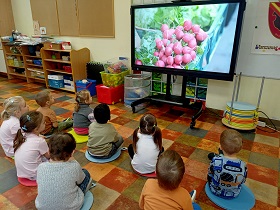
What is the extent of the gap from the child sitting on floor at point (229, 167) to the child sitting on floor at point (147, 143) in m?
0.48

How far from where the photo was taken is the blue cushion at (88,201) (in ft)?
5.12

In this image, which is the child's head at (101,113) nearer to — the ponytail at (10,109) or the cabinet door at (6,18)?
the ponytail at (10,109)

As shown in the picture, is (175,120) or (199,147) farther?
(175,120)

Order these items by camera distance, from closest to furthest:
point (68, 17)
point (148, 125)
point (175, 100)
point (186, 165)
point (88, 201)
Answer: point (88, 201), point (148, 125), point (186, 165), point (175, 100), point (68, 17)

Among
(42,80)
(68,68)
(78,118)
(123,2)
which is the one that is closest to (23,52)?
(42,80)

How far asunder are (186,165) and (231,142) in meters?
0.70

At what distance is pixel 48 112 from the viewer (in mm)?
2482

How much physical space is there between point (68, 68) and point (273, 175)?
3.79m

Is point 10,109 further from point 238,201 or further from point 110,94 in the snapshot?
point 238,201

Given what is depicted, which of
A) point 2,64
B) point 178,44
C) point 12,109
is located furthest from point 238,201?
point 2,64

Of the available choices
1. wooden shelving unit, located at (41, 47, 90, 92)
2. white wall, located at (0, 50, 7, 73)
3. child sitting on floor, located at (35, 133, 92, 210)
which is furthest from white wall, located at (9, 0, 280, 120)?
child sitting on floor, located at (35, 133, 92, 210)

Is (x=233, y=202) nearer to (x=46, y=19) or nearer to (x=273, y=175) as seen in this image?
(x=273, y=175)

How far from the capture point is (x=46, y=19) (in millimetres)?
4820

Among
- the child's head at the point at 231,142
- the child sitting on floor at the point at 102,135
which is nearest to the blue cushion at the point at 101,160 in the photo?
the child sitting on floor at the point at 102,135
